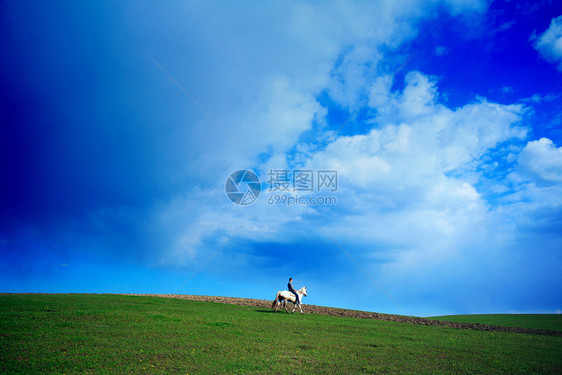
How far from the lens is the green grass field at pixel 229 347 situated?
12602mm

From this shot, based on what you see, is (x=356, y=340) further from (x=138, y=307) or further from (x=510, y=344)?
(x=138, y=307)

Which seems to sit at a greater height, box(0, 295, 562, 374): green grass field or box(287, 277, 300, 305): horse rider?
box(287, 277, 300, 305): horse rider

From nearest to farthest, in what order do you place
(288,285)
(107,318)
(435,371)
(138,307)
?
(435,371) < (107,318) < (138,307) < (288,285)

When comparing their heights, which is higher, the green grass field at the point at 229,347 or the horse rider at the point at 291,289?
the horse rider at the point at 291,289

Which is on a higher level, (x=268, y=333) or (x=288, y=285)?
(x=288, y=285)

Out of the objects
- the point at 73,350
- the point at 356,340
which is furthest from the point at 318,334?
the point at 73,350

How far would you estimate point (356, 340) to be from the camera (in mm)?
19359

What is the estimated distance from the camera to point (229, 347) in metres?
15.5

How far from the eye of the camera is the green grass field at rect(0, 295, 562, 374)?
12.6 meters

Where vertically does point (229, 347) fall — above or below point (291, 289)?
below

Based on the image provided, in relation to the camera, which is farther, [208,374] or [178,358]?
[178,358]

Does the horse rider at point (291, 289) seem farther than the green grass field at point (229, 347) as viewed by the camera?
Yes

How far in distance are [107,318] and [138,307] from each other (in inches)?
261

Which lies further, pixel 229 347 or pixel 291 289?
pixel 291 289
